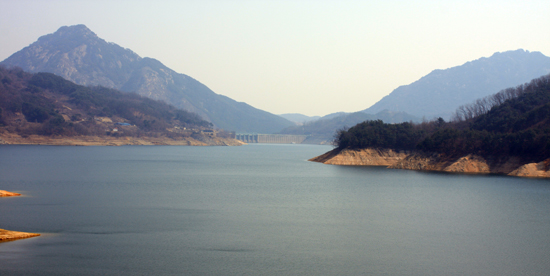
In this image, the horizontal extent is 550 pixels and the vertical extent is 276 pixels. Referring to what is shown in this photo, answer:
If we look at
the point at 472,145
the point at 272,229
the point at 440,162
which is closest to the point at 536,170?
the point at 472,145

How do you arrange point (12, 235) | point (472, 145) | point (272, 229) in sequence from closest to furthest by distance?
point (12, 235) < point (272, 229) < point (472, 145)

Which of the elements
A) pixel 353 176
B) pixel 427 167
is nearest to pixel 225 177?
pixel 353 176

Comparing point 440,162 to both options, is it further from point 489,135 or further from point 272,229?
point 272,229

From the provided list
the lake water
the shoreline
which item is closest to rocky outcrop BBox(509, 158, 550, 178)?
the lake water

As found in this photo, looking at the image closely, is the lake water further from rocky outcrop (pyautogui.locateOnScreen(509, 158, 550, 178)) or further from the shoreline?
rocky outcrop (pyautogui.locateOnScreen(509, 158, 550, 178))

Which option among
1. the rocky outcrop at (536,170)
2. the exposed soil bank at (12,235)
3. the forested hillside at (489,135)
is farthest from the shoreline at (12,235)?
the forested hillside at (489,135)

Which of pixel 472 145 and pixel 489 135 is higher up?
pixel 489 135

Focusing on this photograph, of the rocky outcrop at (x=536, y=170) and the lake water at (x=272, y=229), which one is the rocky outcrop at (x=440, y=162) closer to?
the rocky outcrop at (x=536, y=170)

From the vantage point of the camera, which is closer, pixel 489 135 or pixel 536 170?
pixel 536 170
